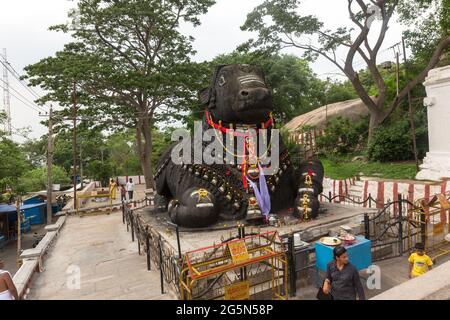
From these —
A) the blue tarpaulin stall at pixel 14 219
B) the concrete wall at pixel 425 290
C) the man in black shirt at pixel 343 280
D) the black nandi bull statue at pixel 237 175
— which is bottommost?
the blue tarpaulin stall at pixel 14 219

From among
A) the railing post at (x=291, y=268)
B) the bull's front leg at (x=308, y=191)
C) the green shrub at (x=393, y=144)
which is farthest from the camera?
the green shrub at (x=393, y=144)

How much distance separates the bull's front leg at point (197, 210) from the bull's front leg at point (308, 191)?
1.75 meters

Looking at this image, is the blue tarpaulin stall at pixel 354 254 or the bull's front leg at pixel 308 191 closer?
the blue tarpaulin stall at pixel 354 254

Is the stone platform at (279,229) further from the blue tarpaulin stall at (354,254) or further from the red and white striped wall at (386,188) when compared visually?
the red and white striped wall at (386,188)

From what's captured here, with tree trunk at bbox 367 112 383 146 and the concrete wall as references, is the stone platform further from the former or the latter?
tree trunk at bbox 367 112 383 146

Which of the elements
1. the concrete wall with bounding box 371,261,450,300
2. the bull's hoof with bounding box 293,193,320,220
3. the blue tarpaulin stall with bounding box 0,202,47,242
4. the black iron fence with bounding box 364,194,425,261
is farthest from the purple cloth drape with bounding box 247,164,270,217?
the blue tarpaulin stall with bounding box 0,202,47,242

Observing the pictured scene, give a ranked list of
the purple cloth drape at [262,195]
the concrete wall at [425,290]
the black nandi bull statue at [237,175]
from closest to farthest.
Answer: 1. the concrete wall at [425,290]
2. the black nandi bull statue at [237,175]
3. the purple cloth drape at [262,195]

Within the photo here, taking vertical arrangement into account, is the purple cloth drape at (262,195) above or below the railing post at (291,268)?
above

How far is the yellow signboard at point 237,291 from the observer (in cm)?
395

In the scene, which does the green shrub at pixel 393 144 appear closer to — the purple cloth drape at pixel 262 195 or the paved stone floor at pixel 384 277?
the paved stone floor at pixel 384 277

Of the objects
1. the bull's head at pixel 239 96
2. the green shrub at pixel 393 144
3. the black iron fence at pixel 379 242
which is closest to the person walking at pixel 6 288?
the black iron fence at pixel 379 242

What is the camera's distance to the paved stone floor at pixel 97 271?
5.00 meters

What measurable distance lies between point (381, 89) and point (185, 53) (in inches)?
485
